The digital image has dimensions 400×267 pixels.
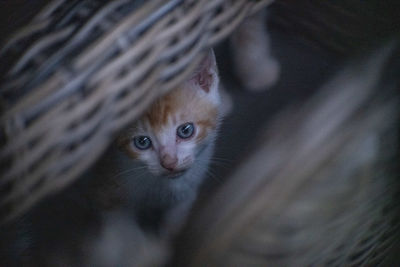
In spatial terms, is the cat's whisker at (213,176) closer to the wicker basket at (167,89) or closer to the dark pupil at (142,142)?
the dark pupil at (142,142)

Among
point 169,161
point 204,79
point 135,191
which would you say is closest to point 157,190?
point 135,191

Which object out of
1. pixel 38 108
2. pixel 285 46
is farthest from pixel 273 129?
pixel 285 46

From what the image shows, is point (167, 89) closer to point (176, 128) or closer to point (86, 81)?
point (86, 81)

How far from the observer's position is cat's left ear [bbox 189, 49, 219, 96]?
849 millimetres

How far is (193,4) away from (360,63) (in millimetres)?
246

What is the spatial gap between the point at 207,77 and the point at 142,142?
0.69 ft

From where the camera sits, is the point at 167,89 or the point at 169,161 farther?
the point at 169,161

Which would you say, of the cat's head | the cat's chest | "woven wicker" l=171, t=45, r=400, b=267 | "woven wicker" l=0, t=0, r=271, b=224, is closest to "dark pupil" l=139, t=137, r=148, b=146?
the cat's head

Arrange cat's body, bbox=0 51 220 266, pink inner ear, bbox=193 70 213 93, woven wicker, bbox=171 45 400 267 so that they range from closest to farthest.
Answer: woven wicker, bbox=171 45 400 267
cat's body, bbox=0 51 220 266
pink inner ear, bbox=193 70 213 93

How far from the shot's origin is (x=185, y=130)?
86cm

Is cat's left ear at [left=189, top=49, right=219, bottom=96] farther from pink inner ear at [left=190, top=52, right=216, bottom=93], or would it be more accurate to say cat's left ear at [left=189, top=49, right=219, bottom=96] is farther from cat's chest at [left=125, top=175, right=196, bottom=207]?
cat's chest at [left=125, top=175, right=196, bottom=207]

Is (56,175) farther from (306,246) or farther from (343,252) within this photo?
(343,252)

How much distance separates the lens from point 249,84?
3.88ft

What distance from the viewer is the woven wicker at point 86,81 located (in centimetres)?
47
